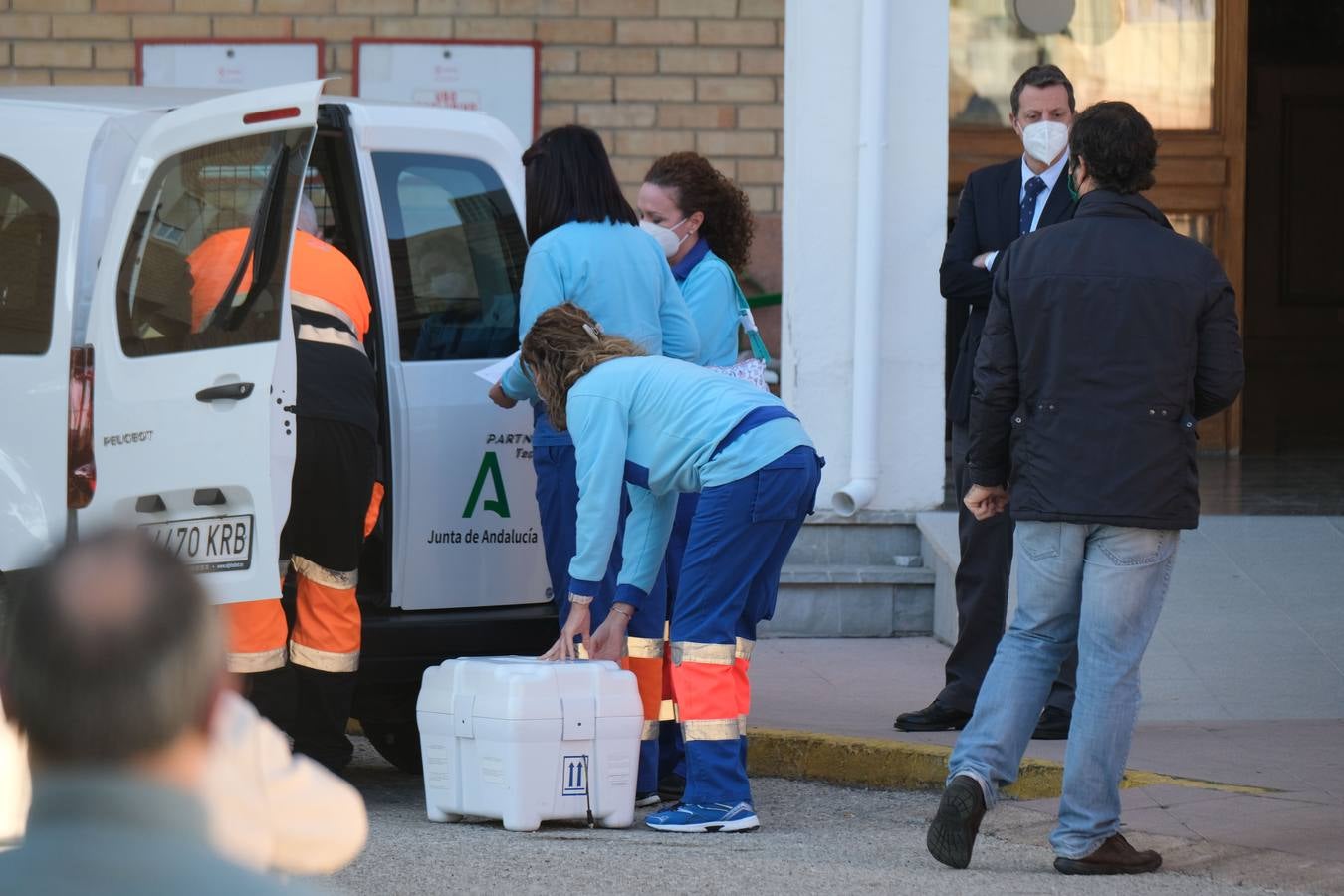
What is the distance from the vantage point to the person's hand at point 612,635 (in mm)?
5488

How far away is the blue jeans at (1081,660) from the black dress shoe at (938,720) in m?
1.61

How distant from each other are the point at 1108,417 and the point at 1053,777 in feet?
4.91

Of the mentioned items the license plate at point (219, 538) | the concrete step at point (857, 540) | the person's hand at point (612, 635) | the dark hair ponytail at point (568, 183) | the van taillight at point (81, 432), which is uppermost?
the dark hair ponytail at point (568, 183)

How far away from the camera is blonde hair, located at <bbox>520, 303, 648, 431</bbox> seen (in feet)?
17.6

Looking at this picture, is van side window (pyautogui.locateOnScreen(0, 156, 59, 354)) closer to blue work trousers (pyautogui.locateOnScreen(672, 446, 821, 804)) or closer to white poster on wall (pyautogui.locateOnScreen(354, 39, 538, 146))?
blue work trousers (pyautogui.locateOnScreen(672, 446, 821, 804))

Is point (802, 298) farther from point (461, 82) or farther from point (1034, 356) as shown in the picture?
point (1034, 356)

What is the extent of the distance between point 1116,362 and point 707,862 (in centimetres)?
159

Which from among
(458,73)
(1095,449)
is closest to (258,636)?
(1095,449)

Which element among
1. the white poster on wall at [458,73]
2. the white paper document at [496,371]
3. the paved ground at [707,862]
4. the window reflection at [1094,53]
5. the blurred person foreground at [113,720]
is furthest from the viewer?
the window reflection at [1094,53]

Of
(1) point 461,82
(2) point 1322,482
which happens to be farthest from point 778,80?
(2) point 1322,482

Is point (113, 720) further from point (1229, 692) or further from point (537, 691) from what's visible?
point (1229, 692)

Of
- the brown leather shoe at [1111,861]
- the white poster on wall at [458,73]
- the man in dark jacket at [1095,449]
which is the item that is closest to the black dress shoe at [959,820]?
the man in dark jacket at [1095,449]

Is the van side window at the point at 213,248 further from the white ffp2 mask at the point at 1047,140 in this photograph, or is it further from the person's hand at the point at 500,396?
the white ffp2 mask at the point at 1047,140

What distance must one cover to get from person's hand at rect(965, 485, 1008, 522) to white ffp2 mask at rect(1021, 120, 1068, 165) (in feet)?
5.35
